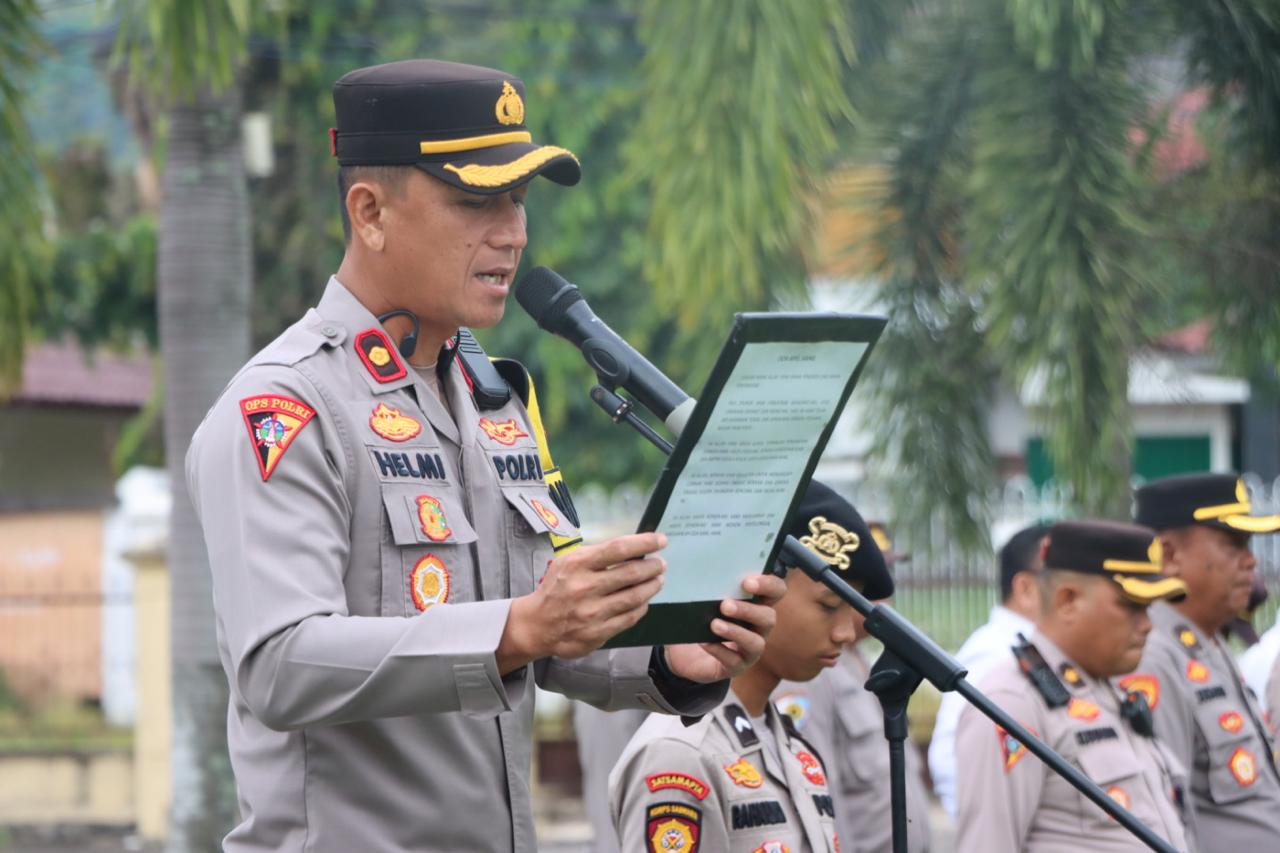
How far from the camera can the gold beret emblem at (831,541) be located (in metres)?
3.59

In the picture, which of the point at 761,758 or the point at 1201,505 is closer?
the point at 761,758

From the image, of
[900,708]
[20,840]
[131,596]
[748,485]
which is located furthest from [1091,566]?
[20,840]

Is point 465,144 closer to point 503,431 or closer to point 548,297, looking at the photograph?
point 548,297

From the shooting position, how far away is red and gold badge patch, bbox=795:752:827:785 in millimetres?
3502

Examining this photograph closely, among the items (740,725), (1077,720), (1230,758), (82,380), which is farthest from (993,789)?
(82,380)

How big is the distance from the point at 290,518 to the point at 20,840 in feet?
29.0

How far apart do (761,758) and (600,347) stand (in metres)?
1.34

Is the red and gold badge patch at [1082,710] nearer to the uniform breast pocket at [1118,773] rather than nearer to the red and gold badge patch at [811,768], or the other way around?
the uniform breast pocket at [1118,773]

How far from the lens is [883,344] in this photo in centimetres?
789

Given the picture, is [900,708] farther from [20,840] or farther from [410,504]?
[20,840]

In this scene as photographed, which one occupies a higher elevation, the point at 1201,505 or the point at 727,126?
the point at 727,126

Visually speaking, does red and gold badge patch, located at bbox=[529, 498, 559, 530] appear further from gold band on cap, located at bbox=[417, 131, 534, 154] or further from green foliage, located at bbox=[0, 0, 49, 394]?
green foliage, located at bbox=[0, 0, 49, 394]

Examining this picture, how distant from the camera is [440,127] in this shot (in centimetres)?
226

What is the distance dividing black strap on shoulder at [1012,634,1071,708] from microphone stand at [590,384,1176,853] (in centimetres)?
181
